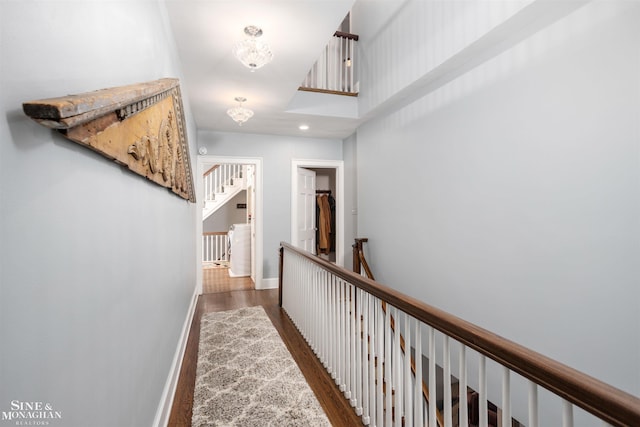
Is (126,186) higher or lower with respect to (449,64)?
lower

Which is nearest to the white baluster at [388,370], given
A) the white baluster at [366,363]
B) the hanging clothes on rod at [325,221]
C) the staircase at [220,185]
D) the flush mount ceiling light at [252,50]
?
the white baluster at [366,363]

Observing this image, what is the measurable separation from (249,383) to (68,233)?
1995 millimetres

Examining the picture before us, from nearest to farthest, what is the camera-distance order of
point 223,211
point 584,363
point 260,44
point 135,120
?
point 135,120
point 584,363
point 260,44
point 223,211

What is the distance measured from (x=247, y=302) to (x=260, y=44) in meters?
3.24

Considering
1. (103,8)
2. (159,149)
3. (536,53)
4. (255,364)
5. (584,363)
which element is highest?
(536,53)

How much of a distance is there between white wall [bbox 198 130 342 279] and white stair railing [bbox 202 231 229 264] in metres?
2.88

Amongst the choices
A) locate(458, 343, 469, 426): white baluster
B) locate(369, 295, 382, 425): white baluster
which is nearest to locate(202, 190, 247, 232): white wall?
locate(369, 295, 382, 425): white baluster

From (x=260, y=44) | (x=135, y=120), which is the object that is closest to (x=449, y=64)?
(x=260, y=44)

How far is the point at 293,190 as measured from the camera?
5023 millimetres

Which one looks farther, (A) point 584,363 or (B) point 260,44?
(B) point 260,44

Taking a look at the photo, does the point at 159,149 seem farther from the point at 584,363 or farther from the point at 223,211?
the point at 223,211

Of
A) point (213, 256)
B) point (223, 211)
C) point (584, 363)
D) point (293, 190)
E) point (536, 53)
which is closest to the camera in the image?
point (584, 363)

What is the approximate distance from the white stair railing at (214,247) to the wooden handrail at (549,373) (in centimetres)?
690

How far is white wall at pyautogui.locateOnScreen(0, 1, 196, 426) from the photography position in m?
0.46
